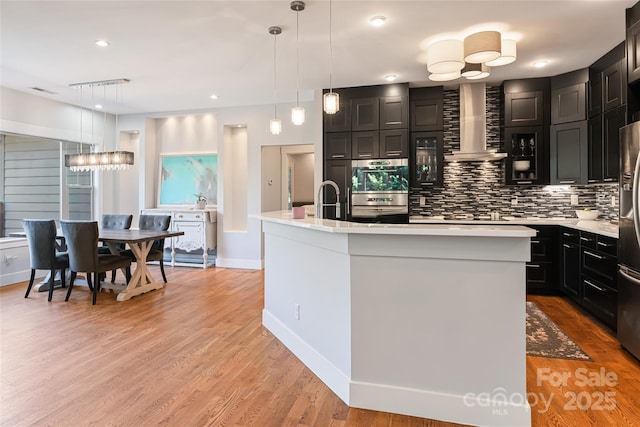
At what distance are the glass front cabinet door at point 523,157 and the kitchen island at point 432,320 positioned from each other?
10.9ft

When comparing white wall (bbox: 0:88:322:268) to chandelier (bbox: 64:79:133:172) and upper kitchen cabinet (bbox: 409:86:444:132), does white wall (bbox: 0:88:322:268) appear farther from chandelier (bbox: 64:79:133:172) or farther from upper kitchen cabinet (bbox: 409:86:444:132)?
upper kitchen cabinet (bbox: 409:86:444:132)

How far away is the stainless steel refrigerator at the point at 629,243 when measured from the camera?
2676mm

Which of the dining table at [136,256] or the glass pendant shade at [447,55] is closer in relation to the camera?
the glass pendant shade at [447,55]

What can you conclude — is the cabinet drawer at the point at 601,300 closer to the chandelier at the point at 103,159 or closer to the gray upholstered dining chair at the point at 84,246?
the gray upholstered dining chair at the point at 84,246

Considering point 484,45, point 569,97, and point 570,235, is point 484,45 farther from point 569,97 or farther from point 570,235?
point 570,235

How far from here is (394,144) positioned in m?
5.10

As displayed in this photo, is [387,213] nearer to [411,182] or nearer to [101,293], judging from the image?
[411,182]

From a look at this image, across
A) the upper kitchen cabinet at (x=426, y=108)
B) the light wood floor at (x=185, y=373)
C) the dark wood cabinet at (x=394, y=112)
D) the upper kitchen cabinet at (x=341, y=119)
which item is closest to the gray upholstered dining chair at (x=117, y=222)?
the light wood floor at (x=185, y=373)

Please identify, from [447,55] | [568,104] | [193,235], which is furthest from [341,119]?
[193,235]

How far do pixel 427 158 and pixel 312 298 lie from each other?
324cm

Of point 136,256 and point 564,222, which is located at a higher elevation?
point 564,222

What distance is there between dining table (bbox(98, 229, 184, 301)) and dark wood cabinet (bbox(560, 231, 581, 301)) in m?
4.95

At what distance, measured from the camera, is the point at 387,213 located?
514 centimetres

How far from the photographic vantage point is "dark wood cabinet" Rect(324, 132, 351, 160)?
17.3ft
